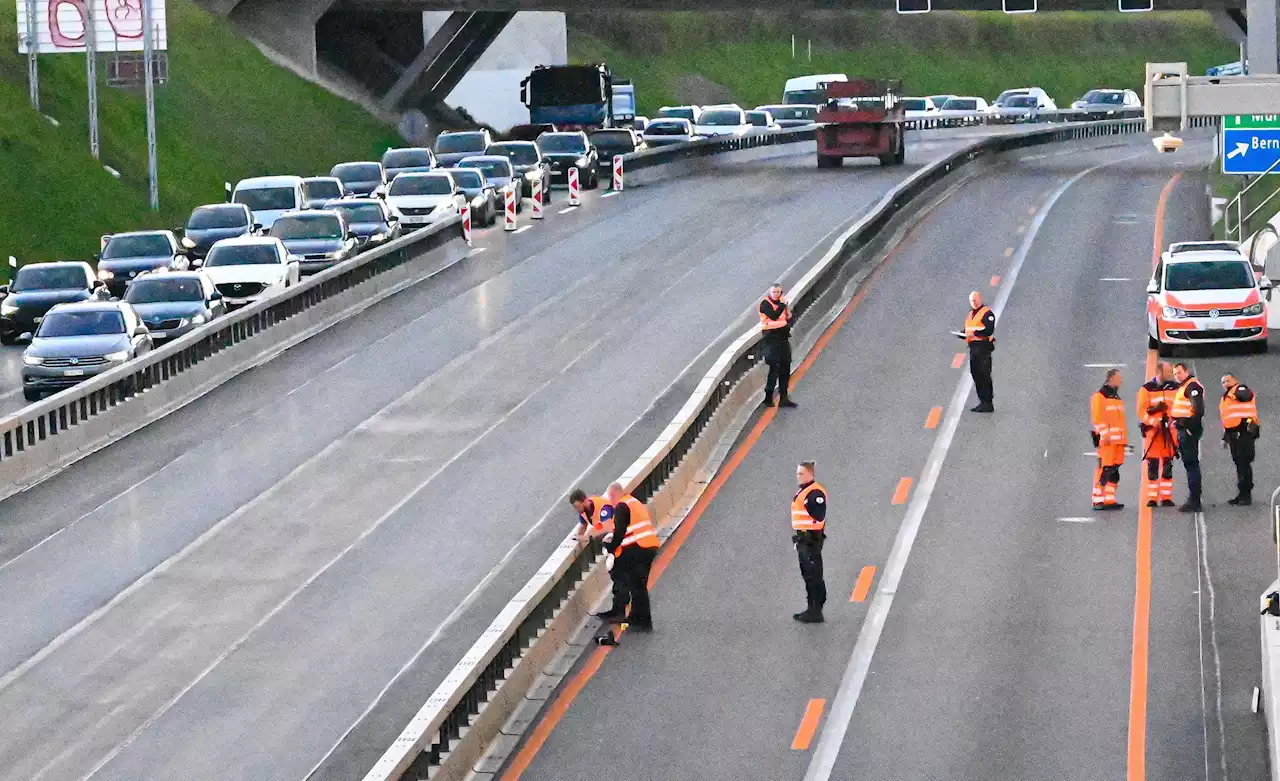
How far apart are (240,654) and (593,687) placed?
11.2ft

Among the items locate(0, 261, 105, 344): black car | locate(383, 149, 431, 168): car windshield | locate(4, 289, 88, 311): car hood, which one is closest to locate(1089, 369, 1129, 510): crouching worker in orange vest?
locate(0, 261, 105, 344): black car

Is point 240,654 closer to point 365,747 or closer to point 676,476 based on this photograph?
point 365,747

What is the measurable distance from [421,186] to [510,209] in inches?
82.8

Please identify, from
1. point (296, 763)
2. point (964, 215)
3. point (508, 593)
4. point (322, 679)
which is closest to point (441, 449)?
point (508, 593)

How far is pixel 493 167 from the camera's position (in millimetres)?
54875

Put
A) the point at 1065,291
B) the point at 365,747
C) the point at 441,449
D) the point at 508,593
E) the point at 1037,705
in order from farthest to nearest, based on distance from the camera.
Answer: the point at 1065,291
the point at 441,449
the point at 508,593
the point at 1037,705
the point at 365,747

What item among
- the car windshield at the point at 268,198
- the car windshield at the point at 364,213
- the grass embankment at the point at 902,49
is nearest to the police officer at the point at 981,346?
the car windshield at the point at 364,213

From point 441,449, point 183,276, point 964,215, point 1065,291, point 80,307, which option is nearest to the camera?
point 441,449

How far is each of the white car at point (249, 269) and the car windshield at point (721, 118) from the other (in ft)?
138

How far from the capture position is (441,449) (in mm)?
28609

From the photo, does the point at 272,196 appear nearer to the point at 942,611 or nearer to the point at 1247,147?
the point at 1247,147

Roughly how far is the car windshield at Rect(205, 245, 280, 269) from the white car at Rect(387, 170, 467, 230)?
30.5 feet

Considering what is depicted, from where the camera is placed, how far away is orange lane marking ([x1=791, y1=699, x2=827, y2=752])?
687 inches

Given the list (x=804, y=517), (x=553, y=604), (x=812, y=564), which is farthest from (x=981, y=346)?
(x=553, y=604)
